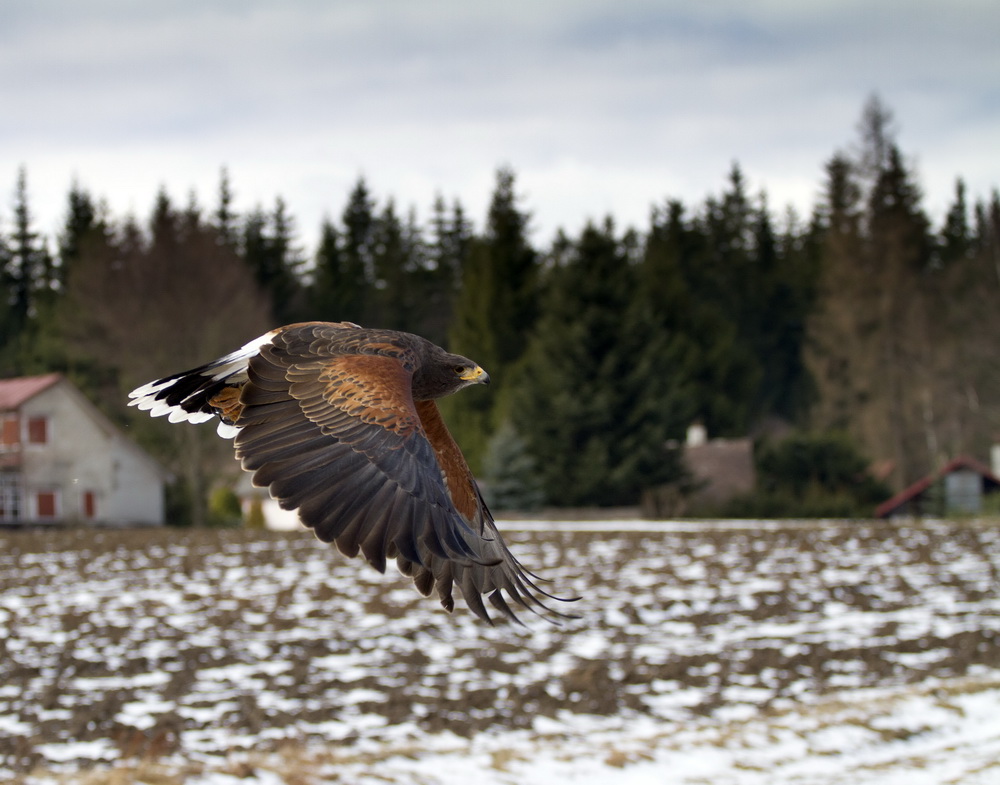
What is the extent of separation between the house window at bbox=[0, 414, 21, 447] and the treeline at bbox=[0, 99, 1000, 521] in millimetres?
3293

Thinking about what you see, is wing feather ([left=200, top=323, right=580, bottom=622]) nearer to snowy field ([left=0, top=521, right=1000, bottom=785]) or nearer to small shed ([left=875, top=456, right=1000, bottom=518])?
snowy field ([left=0, top=521, right=1000, bottom=785])

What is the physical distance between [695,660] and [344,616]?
5.19 meters

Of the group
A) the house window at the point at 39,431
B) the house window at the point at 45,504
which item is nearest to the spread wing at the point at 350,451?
the house window at the point at 45,504

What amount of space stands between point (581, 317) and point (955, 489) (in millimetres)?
12173

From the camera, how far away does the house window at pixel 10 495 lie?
34344 mm

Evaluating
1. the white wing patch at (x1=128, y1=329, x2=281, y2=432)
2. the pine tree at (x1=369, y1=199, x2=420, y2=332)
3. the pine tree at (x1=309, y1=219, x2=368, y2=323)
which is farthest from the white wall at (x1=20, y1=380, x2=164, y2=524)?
the white wing patch at (x1=128, y1=329, x2=281, y2=432)

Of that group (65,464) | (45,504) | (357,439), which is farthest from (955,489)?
(357,439)

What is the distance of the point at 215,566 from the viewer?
23.6 meters

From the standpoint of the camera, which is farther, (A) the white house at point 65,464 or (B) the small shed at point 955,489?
(B) the small shed at point 955,489

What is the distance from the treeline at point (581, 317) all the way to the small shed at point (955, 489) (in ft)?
16.2

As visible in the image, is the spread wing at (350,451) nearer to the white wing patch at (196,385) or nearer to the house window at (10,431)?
the white wing patch at (196,385)

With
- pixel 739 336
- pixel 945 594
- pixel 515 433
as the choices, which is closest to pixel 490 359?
pixel 515 433

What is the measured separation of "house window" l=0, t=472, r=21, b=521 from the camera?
3434 cm

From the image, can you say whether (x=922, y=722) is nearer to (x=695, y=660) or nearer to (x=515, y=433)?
(x=695, y=660)
